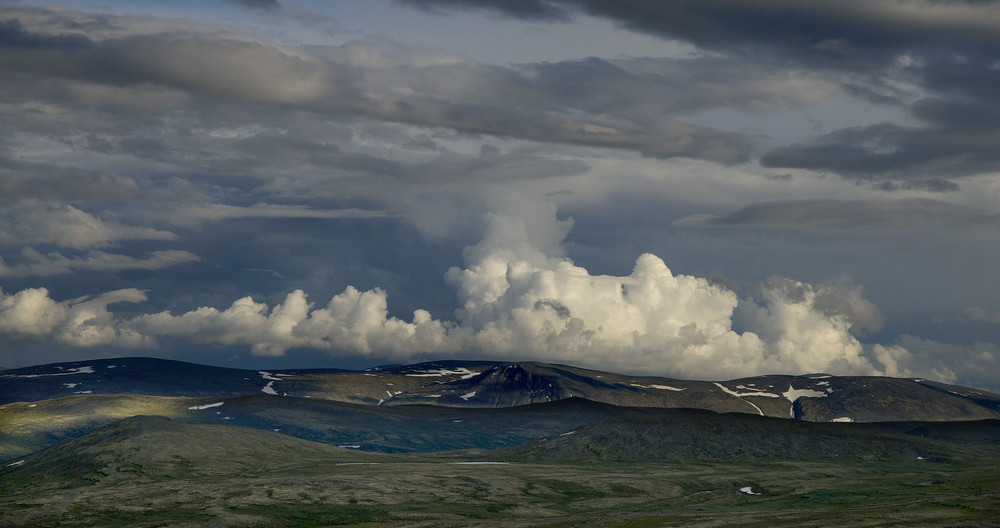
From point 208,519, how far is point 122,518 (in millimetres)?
17892

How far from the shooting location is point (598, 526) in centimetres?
14938

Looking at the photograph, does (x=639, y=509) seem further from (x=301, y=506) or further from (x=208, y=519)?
(x=208, y=519)

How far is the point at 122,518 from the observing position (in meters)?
178

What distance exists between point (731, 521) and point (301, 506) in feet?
310

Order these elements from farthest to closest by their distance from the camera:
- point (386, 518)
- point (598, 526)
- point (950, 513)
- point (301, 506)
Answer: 1. point (301, 506)
2. point (386, 518)
3. point (598, 526)
4. point (950, 513)

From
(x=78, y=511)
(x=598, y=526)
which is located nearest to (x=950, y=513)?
(x=598, y=526)

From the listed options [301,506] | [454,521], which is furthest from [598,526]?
[301,506]

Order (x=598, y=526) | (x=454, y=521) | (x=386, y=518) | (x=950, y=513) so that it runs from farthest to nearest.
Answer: (x=386, y=518) → (x=454, y=521) → (x=598, y=526) → (x=950, y=513)

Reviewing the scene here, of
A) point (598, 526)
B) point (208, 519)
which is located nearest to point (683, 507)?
Answer: point (598, 526)

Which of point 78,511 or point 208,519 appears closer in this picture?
point 208,519

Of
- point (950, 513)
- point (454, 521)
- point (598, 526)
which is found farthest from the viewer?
point (454, 521)

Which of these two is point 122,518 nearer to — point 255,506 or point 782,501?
point 255,506

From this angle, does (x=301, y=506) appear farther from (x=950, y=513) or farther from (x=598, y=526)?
Answer: (x=950, y=513)

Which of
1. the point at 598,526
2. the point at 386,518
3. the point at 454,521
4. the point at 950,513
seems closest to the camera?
the point at 950,513
